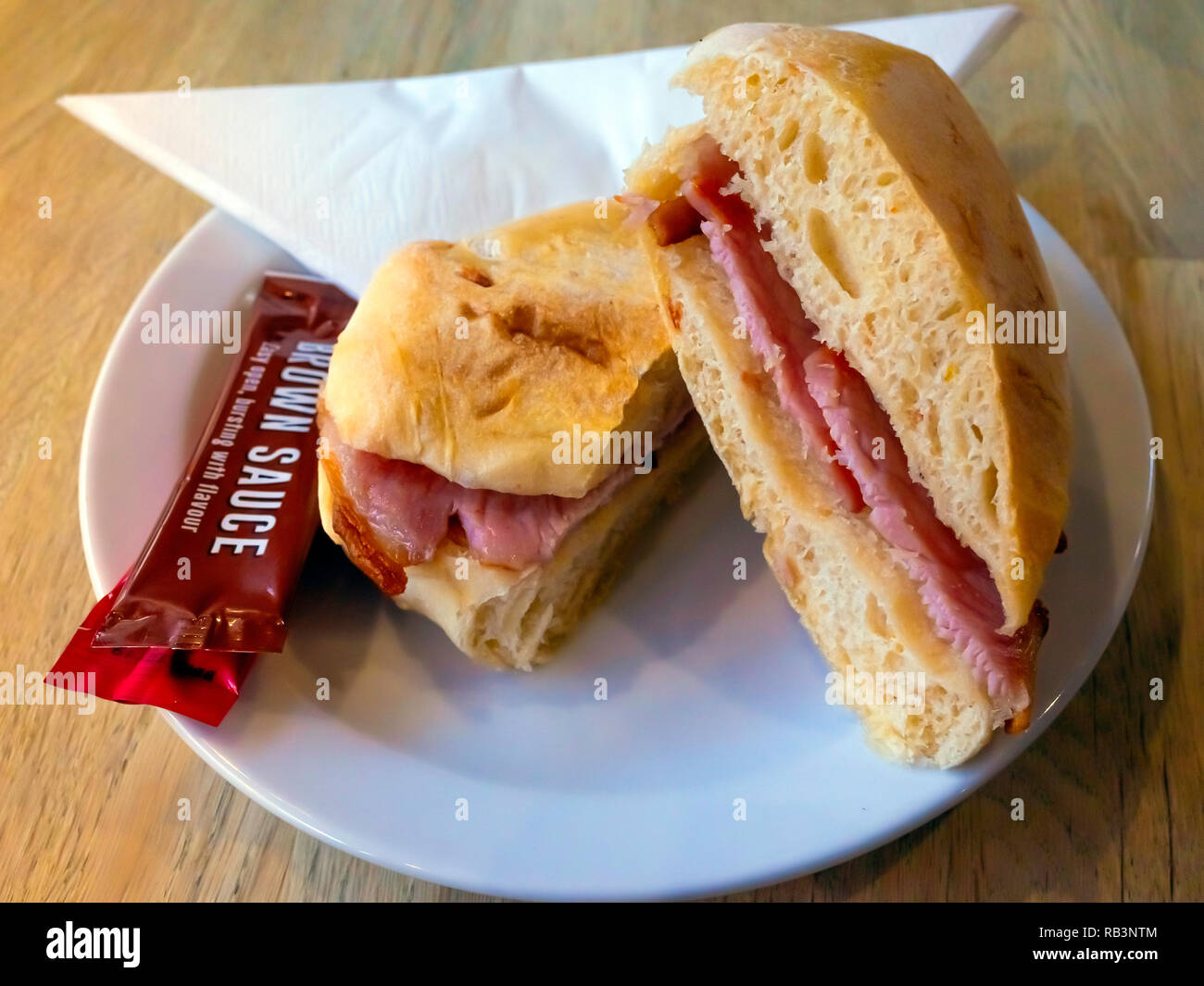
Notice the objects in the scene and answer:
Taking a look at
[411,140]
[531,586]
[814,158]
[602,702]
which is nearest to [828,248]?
[814,158]

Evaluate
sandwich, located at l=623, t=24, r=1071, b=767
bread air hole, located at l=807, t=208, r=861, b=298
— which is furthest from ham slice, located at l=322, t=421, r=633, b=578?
bread air hole, located at l=807, t=208, r=861, b=298

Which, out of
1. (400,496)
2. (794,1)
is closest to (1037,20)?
(794,1)

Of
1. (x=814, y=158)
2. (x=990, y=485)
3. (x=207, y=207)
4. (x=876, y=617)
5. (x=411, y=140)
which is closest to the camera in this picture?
(x=990, y=485)

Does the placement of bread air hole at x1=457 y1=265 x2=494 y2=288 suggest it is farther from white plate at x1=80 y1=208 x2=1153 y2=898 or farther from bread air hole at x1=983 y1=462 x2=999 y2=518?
bread air hole at x1=983 y1=462 x2=999 y2=518

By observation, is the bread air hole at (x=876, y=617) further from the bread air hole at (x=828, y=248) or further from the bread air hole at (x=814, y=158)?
the bread air hole at (x=814, y=158)

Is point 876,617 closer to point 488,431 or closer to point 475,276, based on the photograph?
point 488,431

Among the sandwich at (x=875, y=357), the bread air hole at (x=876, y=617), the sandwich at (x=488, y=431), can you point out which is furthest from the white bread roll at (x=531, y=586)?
the bread air hole at (x=876, y=617)
